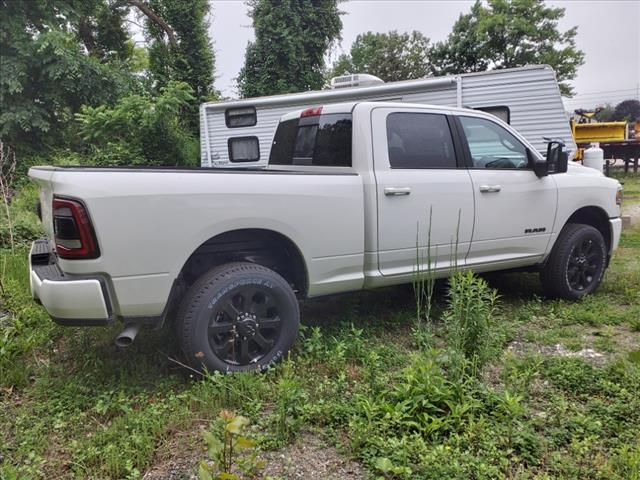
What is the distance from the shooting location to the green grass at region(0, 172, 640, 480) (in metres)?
2.37

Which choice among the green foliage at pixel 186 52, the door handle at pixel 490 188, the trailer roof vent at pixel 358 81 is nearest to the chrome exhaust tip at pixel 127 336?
the door handle at pixel 490 188

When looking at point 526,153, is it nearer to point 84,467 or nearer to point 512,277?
point 512,277

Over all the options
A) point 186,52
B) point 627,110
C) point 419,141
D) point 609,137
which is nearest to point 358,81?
point 419,141

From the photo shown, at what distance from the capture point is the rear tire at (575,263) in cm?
470

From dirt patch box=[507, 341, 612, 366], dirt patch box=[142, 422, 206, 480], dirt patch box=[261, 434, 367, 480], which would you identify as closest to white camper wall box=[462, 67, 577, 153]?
dirt patch box=[507, 341, 612, 366]

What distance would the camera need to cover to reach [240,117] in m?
9.41

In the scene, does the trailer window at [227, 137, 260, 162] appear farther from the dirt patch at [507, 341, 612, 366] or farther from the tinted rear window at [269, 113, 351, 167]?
the dirt patch at [507, 341, 612, 366]

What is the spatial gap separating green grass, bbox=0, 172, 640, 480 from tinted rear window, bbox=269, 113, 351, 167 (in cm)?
138

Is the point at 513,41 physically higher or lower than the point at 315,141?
higher

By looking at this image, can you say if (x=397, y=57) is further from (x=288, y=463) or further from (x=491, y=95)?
(x=288, y=463)

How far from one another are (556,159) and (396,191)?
174 centimetres

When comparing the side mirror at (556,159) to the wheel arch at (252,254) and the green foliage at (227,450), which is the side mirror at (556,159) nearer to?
the wheel arch at (252,254)

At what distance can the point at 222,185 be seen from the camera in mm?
3049

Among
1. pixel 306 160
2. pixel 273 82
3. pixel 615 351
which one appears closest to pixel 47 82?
pixel 273 82
